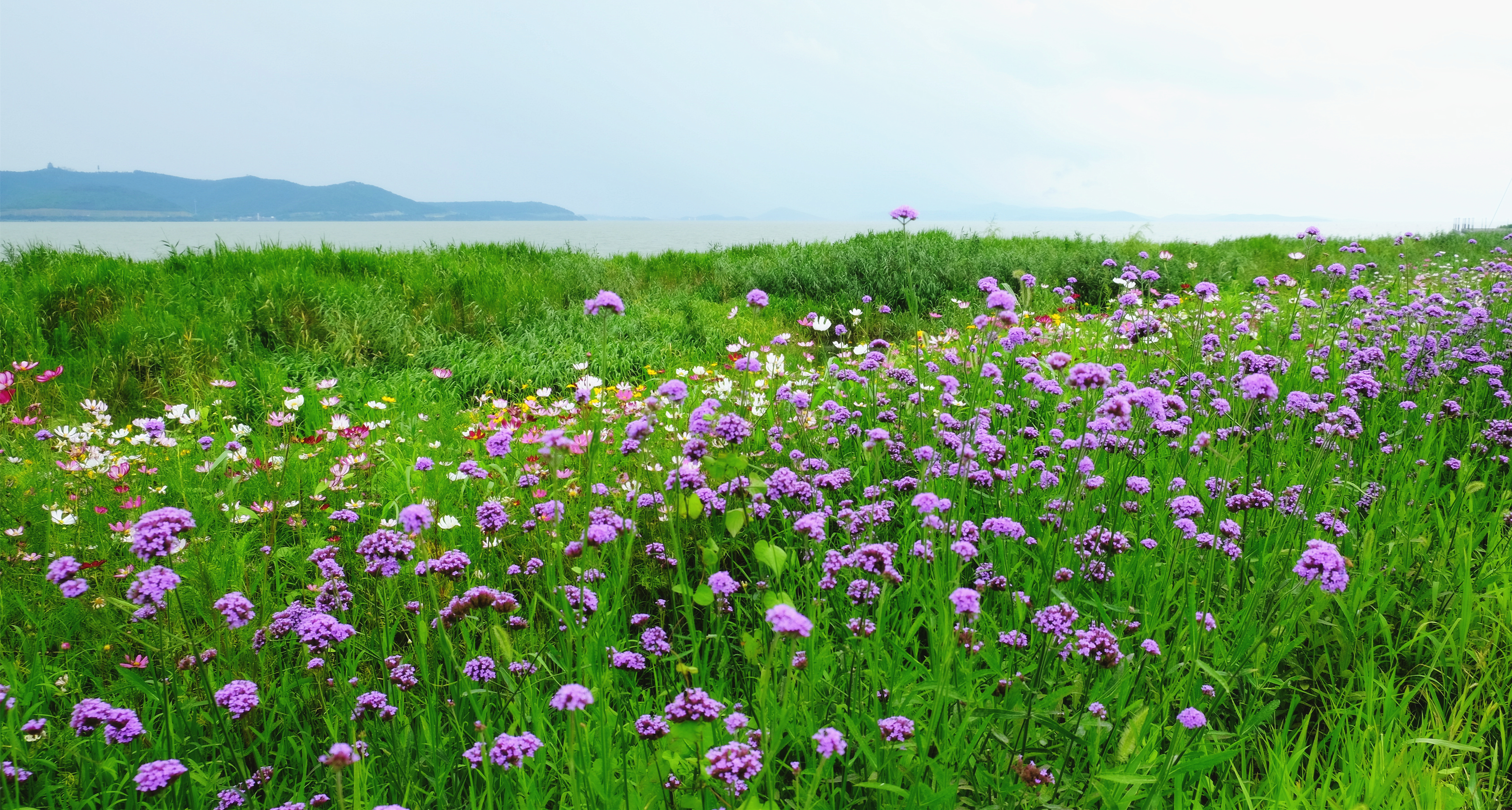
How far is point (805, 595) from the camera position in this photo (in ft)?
7.43

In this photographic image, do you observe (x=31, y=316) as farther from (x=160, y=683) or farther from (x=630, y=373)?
(x=160, y=683)

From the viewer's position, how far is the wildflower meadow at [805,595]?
1.65 m

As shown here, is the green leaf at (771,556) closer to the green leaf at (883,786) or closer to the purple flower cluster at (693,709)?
the purple flower cluster at (693,709)

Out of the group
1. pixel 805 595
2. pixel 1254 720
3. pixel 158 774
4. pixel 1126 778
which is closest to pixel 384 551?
pixel 158 774

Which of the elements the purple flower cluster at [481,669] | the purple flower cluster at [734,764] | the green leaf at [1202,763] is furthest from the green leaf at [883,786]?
the purple flower cluster at [481,669]

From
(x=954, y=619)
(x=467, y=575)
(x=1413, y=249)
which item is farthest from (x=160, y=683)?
(x=1413, y=249)

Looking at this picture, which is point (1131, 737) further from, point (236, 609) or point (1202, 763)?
point (236, 609)

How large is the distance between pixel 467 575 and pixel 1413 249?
63.3 feet

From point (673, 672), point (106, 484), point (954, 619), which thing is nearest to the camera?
point (954, 619)

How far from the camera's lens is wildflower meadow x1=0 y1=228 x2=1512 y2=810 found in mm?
1649

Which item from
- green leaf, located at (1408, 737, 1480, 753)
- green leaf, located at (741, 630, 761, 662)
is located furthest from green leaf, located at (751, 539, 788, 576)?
green leaf, located at (1408, 737, 1480, 753)

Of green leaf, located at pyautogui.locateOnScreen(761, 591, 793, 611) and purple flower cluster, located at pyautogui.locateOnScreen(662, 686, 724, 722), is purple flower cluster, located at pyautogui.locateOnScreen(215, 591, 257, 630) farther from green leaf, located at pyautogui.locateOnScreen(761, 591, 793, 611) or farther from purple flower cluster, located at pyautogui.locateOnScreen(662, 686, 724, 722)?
green leaf, located at pyautogui.locateOnScreen(761, 591, 793, 611)

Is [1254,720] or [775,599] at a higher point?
[775,599]

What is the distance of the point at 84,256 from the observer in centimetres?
817
